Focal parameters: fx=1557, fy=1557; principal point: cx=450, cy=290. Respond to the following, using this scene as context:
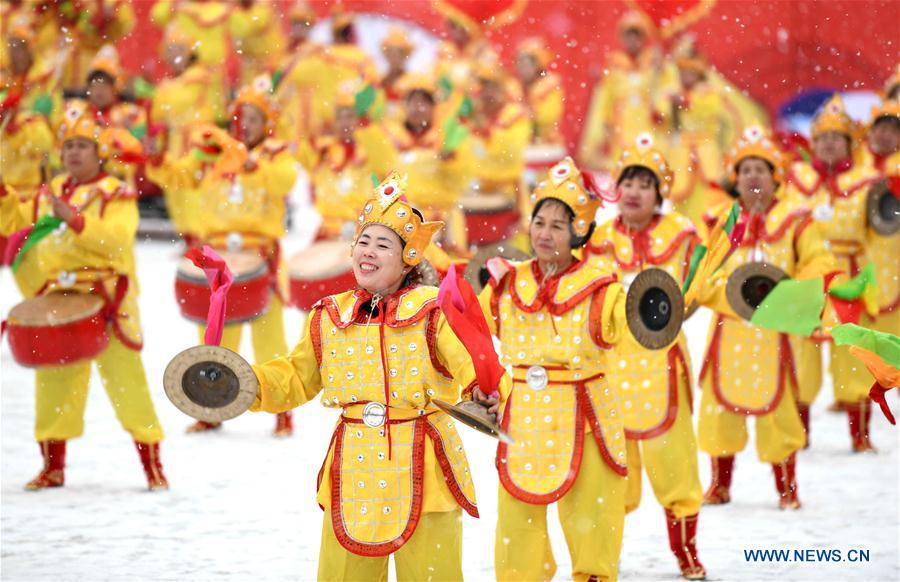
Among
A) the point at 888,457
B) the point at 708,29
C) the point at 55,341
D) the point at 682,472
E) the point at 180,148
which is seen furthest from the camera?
the point at 708,29

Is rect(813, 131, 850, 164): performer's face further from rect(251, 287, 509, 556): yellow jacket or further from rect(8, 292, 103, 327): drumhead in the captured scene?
rect(251, 287, 509, 556): yellow jacket

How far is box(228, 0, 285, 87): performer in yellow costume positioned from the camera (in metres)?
16.4

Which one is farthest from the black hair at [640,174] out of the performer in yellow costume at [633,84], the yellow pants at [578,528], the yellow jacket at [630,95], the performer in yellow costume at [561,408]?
the performer in yellow costume at [633,84]

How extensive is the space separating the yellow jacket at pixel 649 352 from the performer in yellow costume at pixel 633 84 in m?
9.01

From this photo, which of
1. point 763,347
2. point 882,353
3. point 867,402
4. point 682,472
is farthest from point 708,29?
point 882,353

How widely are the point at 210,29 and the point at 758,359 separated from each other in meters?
10.2

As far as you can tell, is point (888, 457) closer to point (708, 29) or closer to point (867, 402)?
point (867, 402)

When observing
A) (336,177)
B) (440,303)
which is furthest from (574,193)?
(336,177)

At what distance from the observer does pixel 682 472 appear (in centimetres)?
620

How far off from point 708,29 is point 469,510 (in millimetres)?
13989

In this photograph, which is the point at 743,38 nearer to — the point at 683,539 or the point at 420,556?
the point at 683,539

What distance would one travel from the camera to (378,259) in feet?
15.7

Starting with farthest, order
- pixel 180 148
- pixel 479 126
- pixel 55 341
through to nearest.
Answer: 1. pixel 180 148
2. pixel 479 126
3. pixel 55 341

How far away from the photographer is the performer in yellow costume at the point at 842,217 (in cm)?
834
